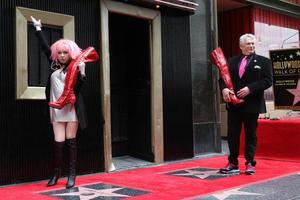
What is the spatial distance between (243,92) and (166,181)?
5.25 feet

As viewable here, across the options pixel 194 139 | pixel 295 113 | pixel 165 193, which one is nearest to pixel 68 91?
pixel 165 193

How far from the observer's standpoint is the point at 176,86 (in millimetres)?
8320

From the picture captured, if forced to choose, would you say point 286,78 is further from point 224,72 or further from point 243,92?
point 243,92

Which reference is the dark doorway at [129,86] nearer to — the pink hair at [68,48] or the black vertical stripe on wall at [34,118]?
the black vertical stripe on wall at [34,118]

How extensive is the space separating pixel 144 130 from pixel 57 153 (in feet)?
8.67

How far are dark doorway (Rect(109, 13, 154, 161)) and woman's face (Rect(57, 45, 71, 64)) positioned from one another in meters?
2.49

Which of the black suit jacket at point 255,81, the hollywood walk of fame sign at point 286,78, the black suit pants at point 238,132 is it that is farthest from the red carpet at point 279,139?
the black suit jacket at point 255,81

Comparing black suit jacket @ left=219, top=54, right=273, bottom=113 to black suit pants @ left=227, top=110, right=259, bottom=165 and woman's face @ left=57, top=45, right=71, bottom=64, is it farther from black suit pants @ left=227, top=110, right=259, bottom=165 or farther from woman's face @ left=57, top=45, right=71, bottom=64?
woman's face @ left=57, top=45, right=71, bottom=64

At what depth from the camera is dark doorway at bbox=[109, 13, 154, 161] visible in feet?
26.9

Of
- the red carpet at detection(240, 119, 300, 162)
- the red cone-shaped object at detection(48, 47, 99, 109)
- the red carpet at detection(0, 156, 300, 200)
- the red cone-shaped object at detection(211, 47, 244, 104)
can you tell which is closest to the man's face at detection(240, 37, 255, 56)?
the red cone-shaped object at detection(211, 47, 244, 104)

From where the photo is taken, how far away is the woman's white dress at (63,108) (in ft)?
18.9

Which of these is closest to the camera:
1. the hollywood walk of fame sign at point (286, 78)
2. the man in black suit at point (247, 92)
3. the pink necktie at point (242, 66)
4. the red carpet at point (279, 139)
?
the man in black suit at point (247, 92)

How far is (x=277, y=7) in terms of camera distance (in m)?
12.1

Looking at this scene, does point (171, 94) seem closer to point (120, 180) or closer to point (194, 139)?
point (194, 139)
